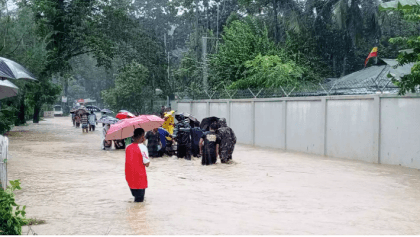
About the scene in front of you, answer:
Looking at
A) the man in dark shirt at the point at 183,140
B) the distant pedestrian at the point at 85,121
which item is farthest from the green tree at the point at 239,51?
the man in dark shirt at the point at 183,140

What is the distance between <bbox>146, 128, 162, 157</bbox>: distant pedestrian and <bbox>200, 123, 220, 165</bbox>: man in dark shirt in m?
2.44

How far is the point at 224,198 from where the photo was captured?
9984 millimetres

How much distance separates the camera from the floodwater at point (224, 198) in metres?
7.66

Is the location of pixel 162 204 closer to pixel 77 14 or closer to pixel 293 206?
pixel 293 206

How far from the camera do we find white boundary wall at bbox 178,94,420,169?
15086mm

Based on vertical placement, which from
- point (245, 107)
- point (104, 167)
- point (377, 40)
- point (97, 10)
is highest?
point (97, 10)

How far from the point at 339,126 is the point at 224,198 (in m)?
8.99

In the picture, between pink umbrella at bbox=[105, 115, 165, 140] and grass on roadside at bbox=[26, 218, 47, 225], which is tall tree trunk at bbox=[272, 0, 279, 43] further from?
grass on roadside at bbox=[26, 218, 47, 225]

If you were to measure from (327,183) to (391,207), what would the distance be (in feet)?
9.70

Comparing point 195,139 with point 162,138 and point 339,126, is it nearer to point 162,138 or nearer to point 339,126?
point 162,138

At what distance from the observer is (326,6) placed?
3416 centimetres

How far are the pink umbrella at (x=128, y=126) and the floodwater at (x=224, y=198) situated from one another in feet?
3.53

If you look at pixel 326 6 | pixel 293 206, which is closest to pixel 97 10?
pixel 326 6

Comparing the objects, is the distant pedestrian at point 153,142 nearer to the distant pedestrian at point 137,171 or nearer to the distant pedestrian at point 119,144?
the distant pedestrian at point 119,144
